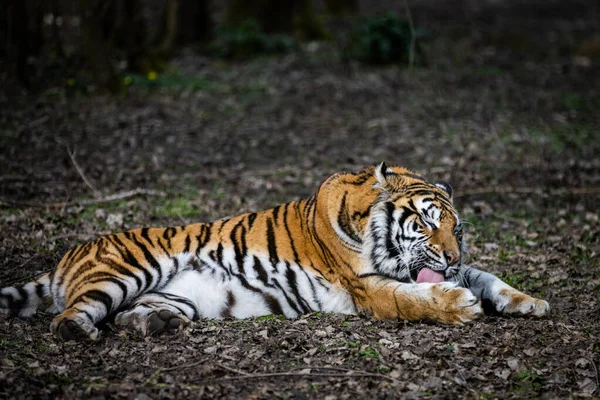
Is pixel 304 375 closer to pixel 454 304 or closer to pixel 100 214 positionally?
pixel 454 304

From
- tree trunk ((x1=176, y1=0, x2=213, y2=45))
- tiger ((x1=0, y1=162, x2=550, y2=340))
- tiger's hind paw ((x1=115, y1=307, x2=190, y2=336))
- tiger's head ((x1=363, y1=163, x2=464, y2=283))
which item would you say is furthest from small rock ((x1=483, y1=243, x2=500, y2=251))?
tree trunk ((x1=176, y1=0, x2=213, y2=45))

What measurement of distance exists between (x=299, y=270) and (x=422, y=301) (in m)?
0.94

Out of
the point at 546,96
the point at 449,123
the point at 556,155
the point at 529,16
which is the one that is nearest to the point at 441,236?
the point at 556,155

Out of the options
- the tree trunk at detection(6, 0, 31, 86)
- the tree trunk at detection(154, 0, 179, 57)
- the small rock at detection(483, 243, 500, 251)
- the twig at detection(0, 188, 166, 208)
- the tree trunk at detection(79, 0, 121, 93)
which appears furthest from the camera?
the tree trunk at detection(154, 0, 179, 57)

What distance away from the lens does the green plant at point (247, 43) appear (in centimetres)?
1614

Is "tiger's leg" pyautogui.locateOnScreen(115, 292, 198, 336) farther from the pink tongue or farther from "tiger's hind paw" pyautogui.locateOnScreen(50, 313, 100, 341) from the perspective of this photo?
the pink tongue

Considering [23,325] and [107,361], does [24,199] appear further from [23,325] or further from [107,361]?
[107,361]

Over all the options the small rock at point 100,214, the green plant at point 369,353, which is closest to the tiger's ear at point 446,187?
the green plant at point 369,353

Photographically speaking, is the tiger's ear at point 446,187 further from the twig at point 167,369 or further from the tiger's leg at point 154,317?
the twig at point 167,369

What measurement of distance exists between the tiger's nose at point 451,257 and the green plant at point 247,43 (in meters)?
12.0

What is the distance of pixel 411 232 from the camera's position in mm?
5051

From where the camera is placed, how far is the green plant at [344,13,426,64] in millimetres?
14711

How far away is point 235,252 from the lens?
5512mm

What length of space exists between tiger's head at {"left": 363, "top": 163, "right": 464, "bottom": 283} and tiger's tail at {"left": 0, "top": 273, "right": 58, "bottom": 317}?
7.50ft
